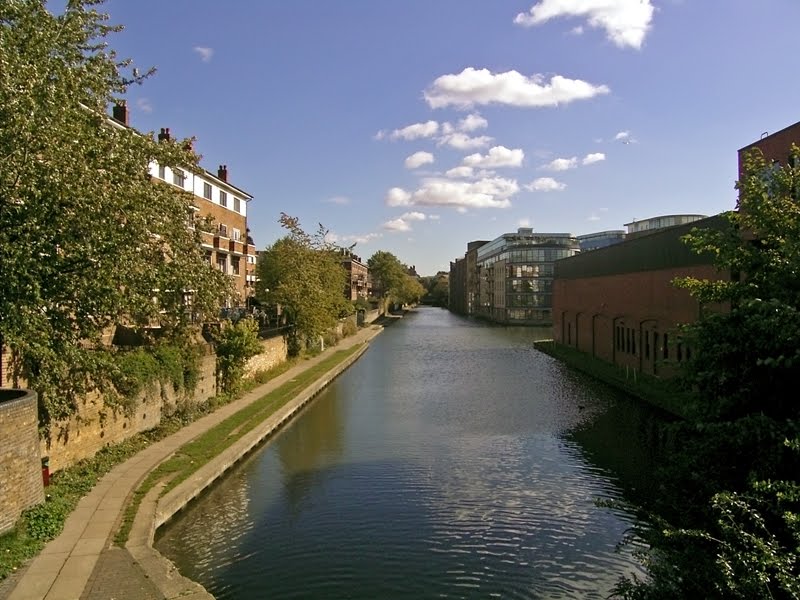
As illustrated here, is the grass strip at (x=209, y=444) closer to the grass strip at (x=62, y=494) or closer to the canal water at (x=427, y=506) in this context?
the canal water at (x=427, y=506)

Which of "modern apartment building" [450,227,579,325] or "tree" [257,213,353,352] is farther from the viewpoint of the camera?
"modern apartment building" [450,227,579,325]

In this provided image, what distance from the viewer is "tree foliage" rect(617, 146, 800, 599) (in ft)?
20.4

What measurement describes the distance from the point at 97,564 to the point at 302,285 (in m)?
34.3

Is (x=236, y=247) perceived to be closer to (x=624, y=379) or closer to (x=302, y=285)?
(x=302, y=285)

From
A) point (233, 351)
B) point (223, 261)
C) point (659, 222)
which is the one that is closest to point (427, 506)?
point (233, 351)

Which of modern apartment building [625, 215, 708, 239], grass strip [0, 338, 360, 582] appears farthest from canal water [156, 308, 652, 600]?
modern apartment building [625, 215, 708, 239]

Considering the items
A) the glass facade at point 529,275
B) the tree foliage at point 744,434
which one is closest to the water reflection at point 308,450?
the tree foliage at point 744,434

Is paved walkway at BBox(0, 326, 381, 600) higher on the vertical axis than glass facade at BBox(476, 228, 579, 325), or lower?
lower

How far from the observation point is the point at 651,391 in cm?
2877

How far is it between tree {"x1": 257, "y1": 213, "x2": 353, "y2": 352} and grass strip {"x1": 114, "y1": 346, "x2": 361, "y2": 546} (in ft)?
34.5

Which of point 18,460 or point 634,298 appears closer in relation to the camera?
point 18,460

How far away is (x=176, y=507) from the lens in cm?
1495

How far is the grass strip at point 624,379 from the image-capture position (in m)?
26.2

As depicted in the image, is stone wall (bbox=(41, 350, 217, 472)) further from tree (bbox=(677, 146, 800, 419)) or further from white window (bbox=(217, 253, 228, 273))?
white window (bbox=(217, 253, 228, 273))
